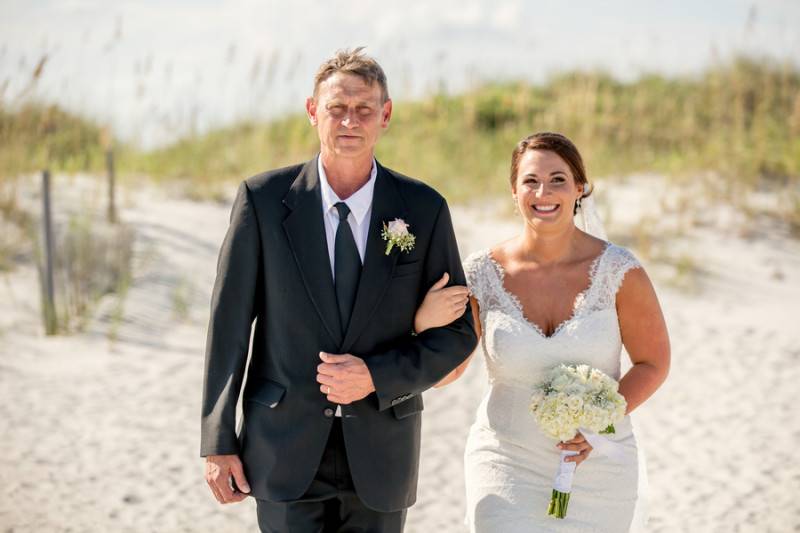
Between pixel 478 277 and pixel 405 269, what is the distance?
0.94m

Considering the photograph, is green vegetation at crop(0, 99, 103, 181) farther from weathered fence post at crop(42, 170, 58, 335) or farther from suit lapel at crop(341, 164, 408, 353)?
suit lapel at crop(341, 164, 408, 353)

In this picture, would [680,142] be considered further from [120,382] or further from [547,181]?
[547,181]

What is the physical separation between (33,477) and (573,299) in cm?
406

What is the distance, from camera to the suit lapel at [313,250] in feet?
10.3

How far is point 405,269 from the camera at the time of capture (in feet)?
10.6

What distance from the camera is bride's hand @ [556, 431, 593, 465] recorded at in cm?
363

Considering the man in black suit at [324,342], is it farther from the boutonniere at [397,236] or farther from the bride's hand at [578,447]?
the bride's hand at [578,447]

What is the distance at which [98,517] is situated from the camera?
5.57m

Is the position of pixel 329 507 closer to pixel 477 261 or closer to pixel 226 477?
pixel 226 477

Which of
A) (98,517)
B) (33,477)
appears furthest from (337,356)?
(33,477)

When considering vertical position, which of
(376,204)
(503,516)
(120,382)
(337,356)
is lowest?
(120,382)

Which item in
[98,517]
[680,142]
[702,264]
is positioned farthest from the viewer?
[680,142]

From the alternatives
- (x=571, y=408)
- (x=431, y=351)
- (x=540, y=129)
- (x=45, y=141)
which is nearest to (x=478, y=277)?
(x=571, y=408)

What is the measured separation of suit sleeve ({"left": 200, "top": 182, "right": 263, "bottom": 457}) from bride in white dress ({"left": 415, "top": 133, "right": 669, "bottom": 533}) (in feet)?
3.69
